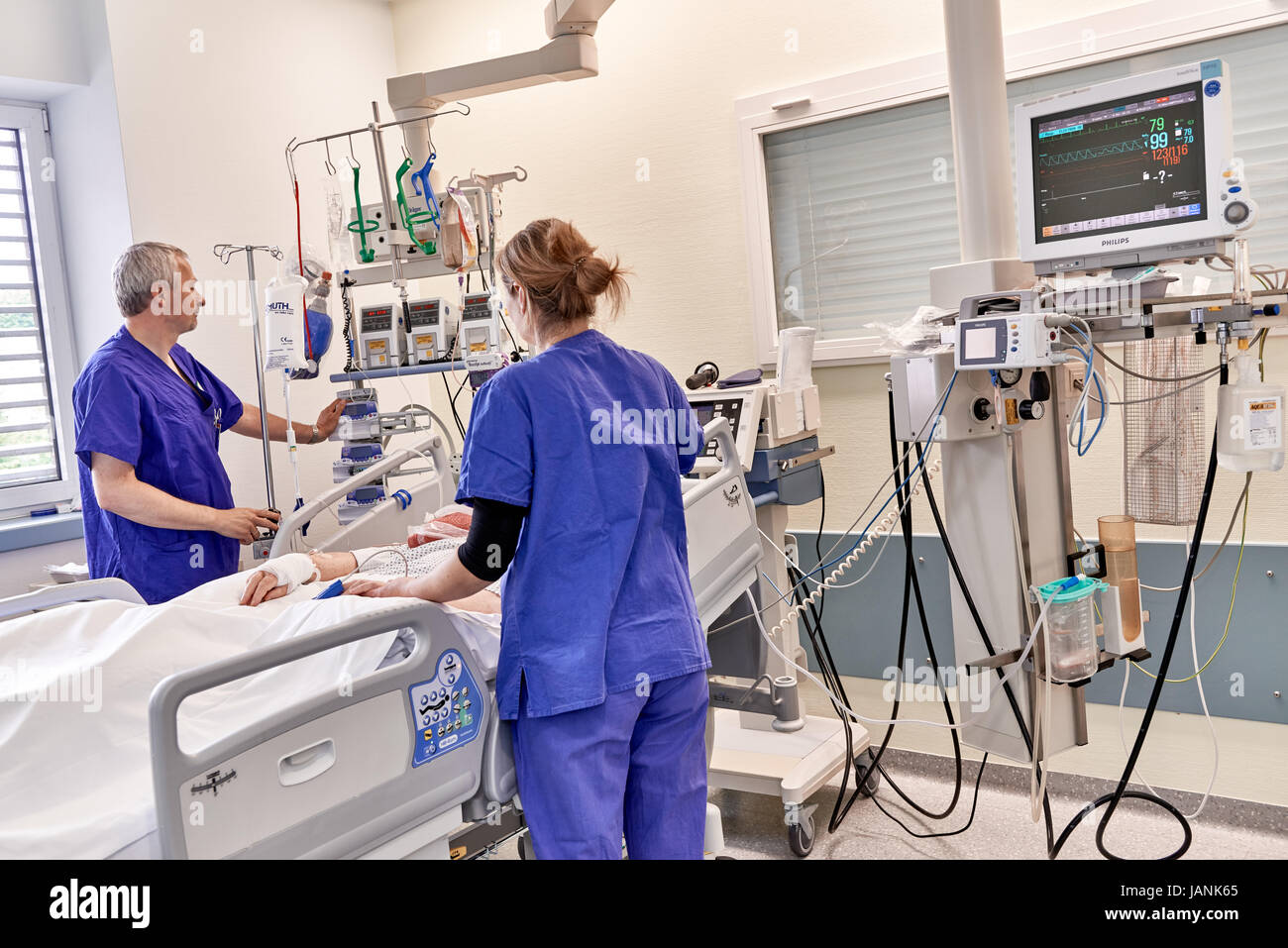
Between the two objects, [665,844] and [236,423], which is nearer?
[665,844]

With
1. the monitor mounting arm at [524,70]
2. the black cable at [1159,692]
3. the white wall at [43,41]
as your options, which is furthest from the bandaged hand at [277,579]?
the white wall at [43,41]

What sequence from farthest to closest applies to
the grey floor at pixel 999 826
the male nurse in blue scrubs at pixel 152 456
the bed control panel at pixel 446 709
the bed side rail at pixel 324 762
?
1. the grey floor at pixel 999 826
2. the male nurse in blue scrubs at pixel 152 456
3. the bed control panel at pixel 446 709
4. the bed side rail at pixel 324 762

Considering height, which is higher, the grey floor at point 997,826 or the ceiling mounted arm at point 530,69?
the ceiling mounted arm at point 530,69

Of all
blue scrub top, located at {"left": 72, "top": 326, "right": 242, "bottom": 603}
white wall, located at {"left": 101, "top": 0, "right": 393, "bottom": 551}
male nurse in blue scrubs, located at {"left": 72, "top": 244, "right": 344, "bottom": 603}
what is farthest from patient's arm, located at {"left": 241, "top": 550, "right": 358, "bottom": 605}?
white wall, located at {"left": 101, "top": 0, "right": 393, "bottom": 551}

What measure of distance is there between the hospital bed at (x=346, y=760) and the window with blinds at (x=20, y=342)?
1807 millimetres

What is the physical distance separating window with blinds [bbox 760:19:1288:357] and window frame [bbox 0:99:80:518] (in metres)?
2.46

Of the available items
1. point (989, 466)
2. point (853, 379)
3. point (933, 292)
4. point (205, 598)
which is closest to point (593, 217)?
point (853, 379)

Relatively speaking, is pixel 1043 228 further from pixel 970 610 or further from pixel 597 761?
pixel 597 761

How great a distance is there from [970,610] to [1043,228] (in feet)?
2.89

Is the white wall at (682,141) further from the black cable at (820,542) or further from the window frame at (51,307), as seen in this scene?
the window frame at (51,307)

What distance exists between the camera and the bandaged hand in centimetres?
216

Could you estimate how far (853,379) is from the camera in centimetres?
350

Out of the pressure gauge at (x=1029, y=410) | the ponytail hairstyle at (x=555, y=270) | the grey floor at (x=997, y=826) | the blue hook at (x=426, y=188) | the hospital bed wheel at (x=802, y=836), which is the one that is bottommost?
the grey floor at (x=997, y=826)

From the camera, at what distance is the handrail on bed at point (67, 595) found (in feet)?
6.55
